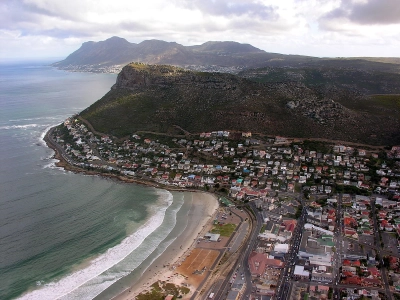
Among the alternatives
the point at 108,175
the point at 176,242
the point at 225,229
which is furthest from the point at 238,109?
the point at 176,242

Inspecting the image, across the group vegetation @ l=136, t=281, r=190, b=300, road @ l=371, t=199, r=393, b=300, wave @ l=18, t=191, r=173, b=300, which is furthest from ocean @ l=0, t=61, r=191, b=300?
road @ l=371, t=199, r=393, b=300

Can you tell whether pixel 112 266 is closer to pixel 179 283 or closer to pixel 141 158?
pixel 179 283

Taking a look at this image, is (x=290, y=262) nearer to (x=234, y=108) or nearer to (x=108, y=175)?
(x=108, y=175)

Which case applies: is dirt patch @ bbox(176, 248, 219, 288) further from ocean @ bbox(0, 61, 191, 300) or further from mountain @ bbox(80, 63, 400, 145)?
mountain @ bbox(80, 63, 400, 145)

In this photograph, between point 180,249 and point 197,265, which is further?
point 180,249

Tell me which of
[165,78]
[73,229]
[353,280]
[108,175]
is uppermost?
[165,78]

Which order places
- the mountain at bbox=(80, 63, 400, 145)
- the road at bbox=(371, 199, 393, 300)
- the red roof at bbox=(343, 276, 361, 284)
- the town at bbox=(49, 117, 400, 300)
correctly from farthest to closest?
the mountain at bbox=(80, 63, 400, 145) < the town at bbox=(49, 117, 400, 300) < the red roof at bbox=(343, 276, 361, 284) < the road at bbox=(371, 199, 393, 300)
